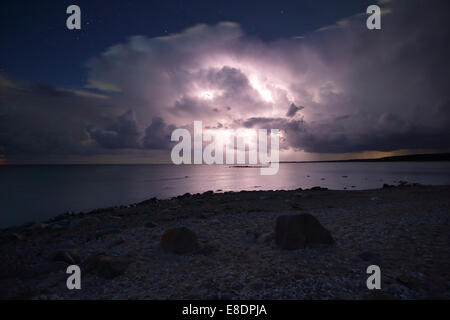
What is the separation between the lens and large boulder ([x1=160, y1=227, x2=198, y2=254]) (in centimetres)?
946

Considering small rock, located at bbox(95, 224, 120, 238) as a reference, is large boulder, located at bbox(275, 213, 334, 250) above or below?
above

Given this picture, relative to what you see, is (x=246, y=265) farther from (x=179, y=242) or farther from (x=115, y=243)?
(x=115, y=243)

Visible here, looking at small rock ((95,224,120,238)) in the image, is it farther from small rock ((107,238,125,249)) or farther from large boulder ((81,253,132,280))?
large boulder ((81,253,132,280))

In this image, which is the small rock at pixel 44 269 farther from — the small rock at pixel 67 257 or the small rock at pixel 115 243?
the small rock at pixel 115 243

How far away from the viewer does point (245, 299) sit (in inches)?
234

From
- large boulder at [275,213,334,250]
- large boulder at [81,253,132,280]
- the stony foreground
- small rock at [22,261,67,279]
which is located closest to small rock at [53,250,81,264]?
the stony foreground

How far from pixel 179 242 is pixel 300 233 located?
5.12 metres

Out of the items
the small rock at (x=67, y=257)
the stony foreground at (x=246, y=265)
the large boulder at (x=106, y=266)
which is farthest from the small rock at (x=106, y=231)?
the large boulder at (x=106, y=266)

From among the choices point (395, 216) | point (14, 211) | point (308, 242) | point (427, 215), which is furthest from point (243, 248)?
point (14, 211)

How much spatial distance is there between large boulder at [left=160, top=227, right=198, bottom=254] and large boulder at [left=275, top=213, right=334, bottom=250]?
3.68m

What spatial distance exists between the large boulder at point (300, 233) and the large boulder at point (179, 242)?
3.68 metres

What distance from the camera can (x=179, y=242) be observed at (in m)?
9.60

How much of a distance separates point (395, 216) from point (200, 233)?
11589 mm

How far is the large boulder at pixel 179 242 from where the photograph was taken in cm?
946
